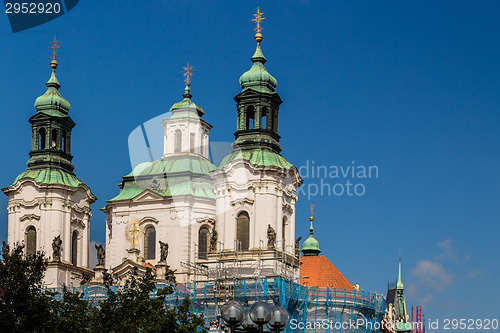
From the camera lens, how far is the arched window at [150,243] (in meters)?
70.6

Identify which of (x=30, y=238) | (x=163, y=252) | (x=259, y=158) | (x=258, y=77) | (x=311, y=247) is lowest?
(x=163, y=252)

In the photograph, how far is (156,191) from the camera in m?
71.1

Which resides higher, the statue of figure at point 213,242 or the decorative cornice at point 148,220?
the decorative cornice at point 148,220

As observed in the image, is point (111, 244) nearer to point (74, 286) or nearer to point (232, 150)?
point (74, 286)

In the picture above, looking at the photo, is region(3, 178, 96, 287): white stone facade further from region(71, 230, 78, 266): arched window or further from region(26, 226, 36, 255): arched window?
region(71, 230, 78, 266): arched window

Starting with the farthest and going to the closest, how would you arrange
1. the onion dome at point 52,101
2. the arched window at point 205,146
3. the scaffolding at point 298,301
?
the arched window at point 205,146 < the onion dome at point 52,101 < the scaffolding at point 298,301

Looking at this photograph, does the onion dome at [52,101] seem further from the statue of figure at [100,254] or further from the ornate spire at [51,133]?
the statue of figure at [100,254]

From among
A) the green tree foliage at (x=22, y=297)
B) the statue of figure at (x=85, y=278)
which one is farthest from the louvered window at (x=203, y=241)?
the green tree foliage at (x=22, y=297)

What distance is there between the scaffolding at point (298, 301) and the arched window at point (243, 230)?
3.00 meters

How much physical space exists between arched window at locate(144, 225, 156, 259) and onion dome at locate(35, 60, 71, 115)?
10117 millimetres

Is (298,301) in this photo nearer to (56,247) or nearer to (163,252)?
(163,252)

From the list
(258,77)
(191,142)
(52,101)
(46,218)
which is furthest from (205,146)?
(46,218)

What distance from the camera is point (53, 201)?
231 ft

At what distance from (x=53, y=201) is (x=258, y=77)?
15.6 meters
